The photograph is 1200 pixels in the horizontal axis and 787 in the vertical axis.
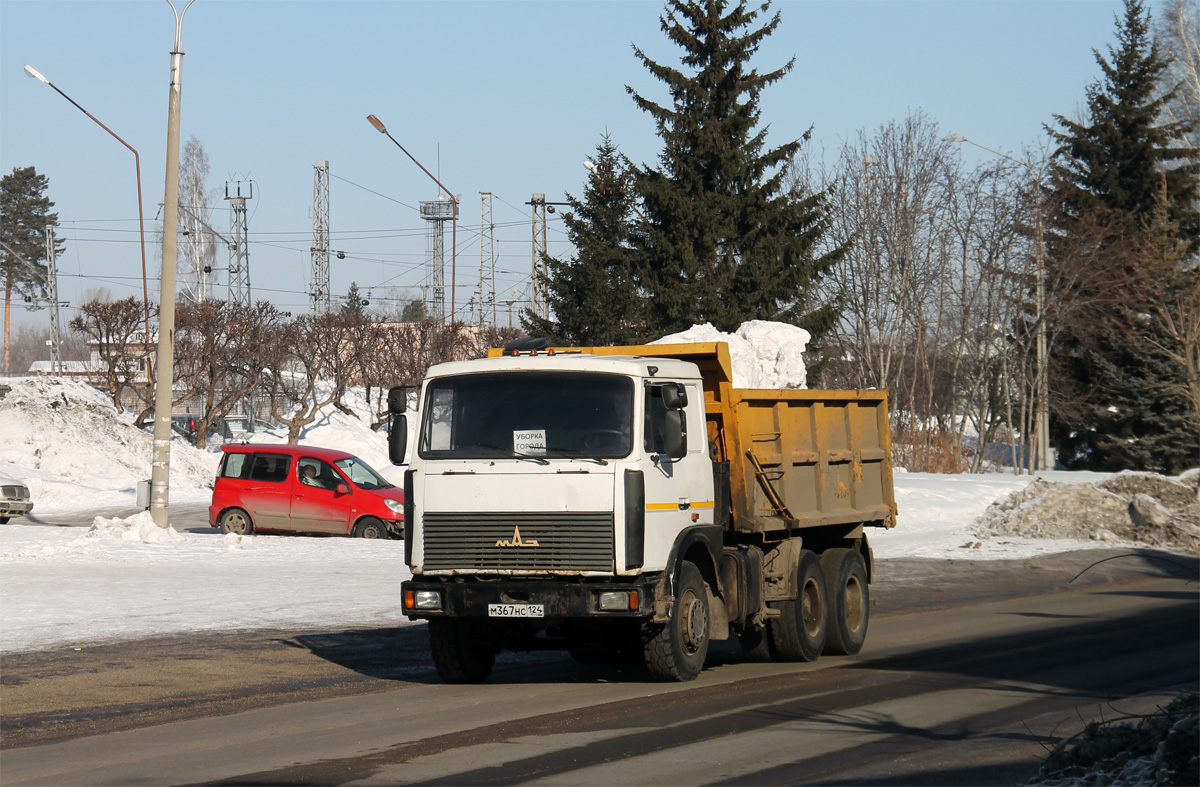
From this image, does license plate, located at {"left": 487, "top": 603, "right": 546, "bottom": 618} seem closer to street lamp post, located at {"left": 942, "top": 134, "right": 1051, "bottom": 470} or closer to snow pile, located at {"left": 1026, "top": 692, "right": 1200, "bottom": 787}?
snow pile, located at {"left": 1026, "top": 692, "right": 1200, "bottom": 787}

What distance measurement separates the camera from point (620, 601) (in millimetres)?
9391

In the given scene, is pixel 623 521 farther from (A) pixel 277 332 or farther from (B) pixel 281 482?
(A) pixel 277 332

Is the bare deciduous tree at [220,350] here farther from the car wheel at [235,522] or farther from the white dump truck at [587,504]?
the white dump truck at [587,504]

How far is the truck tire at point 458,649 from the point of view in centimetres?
1045

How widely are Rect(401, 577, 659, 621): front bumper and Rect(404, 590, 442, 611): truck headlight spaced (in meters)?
0.02

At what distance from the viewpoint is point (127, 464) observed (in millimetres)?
43188

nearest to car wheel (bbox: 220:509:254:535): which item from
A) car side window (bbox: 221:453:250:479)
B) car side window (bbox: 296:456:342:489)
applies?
car side window (bbox: 221:453:250:479)

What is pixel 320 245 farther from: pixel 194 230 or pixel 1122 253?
pixel 1122 253

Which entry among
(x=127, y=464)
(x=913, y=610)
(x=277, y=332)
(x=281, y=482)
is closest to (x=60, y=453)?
(x=127, y=464)

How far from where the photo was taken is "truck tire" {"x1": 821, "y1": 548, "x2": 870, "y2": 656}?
1236 centimetres

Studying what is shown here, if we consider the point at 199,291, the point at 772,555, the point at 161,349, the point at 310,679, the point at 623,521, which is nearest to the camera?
the point at 623,521

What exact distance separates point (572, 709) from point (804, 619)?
3443 mm

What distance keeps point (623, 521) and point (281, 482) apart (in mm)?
16027

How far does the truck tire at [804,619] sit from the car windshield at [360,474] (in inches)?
532
